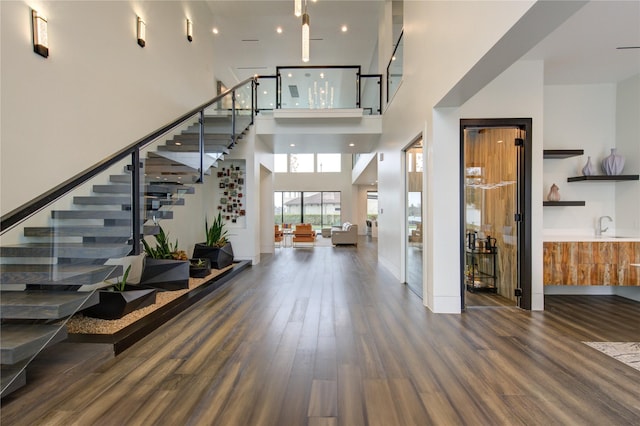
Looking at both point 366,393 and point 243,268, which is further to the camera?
point 243,268

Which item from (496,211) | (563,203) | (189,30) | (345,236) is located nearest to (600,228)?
(563,203)

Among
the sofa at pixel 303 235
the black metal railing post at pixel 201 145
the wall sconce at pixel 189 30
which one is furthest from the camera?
the sofa at pixel 303 235

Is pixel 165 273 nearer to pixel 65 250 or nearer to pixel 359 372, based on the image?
pixel 65 250

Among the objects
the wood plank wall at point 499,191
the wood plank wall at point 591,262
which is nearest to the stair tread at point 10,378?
the wood plank wall at point 499,191

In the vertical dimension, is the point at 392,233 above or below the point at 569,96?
below

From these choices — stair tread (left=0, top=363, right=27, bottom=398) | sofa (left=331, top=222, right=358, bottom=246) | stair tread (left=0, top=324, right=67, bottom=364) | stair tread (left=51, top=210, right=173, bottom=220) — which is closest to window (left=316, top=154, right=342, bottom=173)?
sofa (left=331, top=222, right=358, bottom=246)

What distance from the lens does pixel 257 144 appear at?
22.7 ft

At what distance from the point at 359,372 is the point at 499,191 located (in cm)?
337

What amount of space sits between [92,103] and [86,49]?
63cm

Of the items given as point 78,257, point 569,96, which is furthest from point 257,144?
point 569,96

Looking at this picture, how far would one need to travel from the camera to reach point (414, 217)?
4.48m

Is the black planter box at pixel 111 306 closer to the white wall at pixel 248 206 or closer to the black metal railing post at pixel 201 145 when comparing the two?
the black metal railing post at pixel 201 145

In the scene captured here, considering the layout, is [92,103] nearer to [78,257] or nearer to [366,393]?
[78,257]

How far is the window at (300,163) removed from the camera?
50.8 ft
